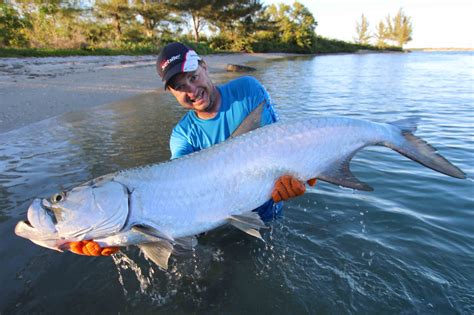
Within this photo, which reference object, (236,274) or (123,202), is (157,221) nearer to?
(123,202)

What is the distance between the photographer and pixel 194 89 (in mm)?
2951

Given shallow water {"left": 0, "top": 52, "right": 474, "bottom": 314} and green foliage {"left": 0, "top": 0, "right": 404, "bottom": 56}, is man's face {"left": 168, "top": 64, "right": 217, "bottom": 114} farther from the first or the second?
green foliage {"left": 0, "top": 0, "right": 404, "bottom": 56}

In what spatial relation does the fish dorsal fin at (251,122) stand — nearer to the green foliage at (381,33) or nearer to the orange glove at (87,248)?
the orange glove at (87,248)

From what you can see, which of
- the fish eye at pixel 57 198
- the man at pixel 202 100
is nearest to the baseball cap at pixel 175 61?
the man at pixel 202 100

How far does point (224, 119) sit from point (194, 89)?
1.52ft

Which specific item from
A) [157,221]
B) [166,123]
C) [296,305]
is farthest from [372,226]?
[166,123]

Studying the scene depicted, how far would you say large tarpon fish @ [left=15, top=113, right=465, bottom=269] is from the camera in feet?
6.89

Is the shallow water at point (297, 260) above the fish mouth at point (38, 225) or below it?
below

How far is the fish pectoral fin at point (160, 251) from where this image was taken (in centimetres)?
228

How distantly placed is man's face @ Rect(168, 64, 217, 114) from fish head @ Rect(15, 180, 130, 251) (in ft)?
3.84

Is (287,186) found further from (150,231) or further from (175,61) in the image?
(175,61)

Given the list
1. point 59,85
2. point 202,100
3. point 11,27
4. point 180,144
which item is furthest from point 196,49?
point 202,100

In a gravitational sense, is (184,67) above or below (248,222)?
above

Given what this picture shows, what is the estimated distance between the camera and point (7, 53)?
17625mm
